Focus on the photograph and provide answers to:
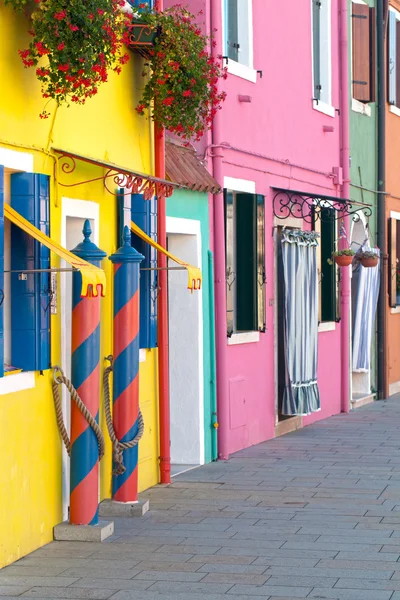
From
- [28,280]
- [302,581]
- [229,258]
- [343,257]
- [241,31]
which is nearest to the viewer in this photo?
[302,581]

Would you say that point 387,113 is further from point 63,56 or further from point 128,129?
point 63,56

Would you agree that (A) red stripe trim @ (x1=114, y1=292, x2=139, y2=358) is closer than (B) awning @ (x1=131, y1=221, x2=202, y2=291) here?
Yes

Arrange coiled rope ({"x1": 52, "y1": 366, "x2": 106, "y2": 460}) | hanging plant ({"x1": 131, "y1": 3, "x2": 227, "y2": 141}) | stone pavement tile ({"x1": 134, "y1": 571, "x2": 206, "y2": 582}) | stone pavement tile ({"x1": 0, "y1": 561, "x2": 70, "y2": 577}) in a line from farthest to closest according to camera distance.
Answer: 1. hanging plant ({"x1": 131, "y1": 3, "x2": 227, "y2": 141})
2. coiled rope ({"x1": 52, "y1": 366, "x2": 106, "y2": 460})
3. stone pavement tile ({"x1": 0, "y1": 561, "x2": 70, "y2": 577})
4. stone pavement tile ({"x1": 134, "y1": 571, "x2": 206, "y2": 582})

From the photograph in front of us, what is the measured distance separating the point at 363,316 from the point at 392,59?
442cm

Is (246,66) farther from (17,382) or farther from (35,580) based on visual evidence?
(35,580)

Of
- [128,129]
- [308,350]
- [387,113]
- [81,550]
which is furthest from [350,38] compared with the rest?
[81,550]

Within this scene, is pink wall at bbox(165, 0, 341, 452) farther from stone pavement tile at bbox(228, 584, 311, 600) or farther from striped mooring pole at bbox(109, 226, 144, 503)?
stone pavement tile at bbox(228, 584, 311, 600)

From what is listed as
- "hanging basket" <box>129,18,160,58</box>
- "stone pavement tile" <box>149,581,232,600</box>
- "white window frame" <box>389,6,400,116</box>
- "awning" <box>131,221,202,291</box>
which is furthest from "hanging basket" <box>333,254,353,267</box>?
"stone pavement tile" <box>149,581,232,600</box>

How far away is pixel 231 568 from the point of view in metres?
8.00

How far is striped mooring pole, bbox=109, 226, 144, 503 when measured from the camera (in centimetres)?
971

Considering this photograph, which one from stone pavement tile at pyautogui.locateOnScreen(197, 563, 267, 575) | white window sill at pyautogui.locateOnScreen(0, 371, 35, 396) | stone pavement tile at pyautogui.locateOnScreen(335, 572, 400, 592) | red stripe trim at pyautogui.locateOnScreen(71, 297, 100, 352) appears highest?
red stripe trim at pyautogui.locateOnScreen(71, 297, 100, 352)

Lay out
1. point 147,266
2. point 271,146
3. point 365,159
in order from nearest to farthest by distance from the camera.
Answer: point 147,266 < point 271,146 < point 365,159

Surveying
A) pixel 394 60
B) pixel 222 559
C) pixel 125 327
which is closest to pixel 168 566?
pixel 222 559

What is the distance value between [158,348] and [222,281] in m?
1.78
